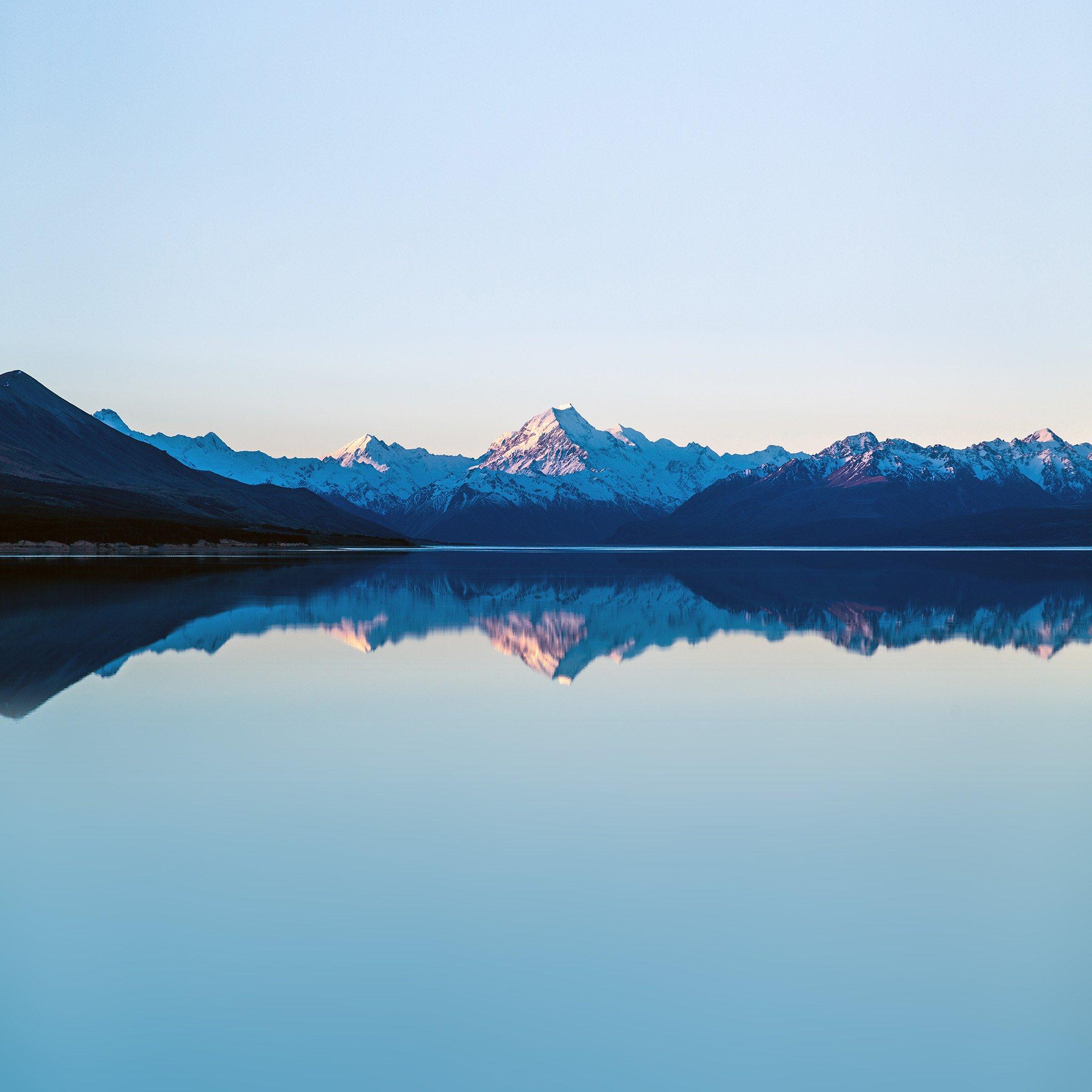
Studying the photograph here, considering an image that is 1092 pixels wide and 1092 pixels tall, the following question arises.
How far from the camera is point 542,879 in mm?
13219

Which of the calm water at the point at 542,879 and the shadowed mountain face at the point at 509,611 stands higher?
the shadowed mountain face at the point at 509,611

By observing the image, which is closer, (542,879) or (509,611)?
(542,879)

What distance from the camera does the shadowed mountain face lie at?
37719mm

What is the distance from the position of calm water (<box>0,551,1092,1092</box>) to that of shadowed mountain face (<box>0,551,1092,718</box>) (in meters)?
4.63

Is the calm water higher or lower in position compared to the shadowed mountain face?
lower

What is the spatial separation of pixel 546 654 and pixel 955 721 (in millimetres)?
15431

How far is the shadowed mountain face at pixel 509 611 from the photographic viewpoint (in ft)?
124

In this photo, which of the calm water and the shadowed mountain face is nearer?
the calm water

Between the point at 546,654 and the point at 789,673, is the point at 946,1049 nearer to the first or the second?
the point at 789,673

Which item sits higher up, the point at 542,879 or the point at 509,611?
the point at 509,611

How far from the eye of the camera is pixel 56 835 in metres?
15.1

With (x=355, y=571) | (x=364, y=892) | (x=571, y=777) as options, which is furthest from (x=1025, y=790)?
(x=355, y=571)

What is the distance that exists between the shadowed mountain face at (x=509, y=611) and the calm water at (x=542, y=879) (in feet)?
15.2

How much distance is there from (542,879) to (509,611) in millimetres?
42763
